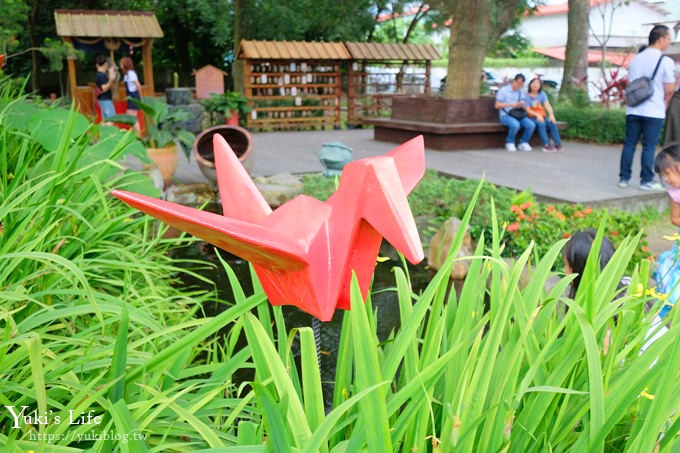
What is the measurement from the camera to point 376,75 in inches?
679

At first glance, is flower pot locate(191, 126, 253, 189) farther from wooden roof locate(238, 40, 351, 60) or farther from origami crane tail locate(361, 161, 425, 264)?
wooden roof locate(238, 40, 351, 60)

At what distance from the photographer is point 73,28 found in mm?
14031

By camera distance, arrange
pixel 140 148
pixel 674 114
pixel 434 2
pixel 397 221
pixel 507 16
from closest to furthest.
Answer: pixel 397 221
pixel 140 148
pixel 674 114
pixel 434 2
pixel 507 16

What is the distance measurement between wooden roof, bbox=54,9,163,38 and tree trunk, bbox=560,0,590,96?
34.7 ft

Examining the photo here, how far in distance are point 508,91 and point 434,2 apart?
2470 millimetres

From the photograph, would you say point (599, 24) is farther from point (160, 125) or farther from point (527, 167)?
point (160, 125)

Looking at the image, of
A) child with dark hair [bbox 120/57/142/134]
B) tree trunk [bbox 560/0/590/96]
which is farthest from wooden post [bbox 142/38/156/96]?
tree trunk [bbox 560/0/590/96]

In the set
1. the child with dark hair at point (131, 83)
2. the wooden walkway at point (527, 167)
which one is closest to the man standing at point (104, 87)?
the child with dark hair at point (131, 83)

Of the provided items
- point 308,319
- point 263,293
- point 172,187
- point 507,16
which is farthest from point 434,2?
point 263,293

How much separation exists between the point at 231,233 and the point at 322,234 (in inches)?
9.3

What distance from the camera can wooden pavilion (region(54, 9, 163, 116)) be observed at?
14.0 meters

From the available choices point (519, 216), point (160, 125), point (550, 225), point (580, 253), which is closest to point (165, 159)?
→ point (160, 125)

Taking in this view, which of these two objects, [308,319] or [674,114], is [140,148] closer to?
[308,319]

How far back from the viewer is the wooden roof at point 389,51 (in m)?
15.7
